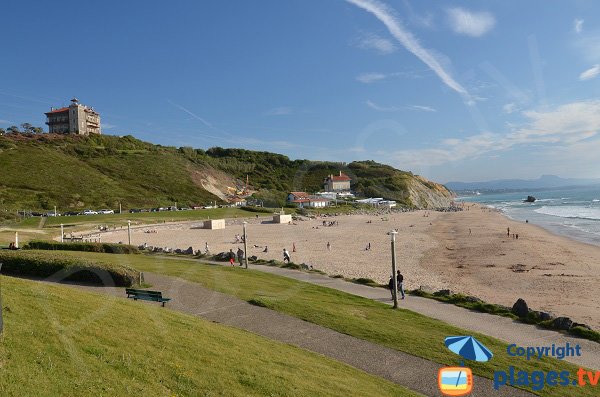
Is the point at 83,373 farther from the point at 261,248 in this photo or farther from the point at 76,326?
the point at 261,248

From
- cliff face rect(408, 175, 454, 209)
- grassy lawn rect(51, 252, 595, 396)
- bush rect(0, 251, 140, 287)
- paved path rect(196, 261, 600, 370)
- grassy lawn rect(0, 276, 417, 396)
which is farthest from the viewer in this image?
cliff face rect(408, 175, 454, 209)

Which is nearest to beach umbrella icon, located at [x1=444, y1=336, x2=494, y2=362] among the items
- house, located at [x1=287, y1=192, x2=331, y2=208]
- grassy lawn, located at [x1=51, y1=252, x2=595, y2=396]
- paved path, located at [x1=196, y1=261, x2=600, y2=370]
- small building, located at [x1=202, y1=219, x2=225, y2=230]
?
grassy lawn, located at [x1=51, y1=252, x2=595, y2=396]

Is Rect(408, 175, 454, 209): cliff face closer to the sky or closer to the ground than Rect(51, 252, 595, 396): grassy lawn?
closer to the sky

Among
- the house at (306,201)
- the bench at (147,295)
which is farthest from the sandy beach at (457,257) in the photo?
the house at (306,201)

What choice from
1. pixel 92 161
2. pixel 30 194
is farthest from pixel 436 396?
pixel 92 161


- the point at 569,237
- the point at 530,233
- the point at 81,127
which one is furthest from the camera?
the point at 81,127

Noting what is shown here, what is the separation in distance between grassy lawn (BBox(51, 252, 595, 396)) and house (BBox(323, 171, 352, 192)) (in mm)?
90697

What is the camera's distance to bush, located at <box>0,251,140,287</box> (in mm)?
14367

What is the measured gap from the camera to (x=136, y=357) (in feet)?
20.4

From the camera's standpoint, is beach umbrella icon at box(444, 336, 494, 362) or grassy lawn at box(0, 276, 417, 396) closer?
grassy lawn at box(0, 276, 417, 396)

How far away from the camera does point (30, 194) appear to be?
63.3m

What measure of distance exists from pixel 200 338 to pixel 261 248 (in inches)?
1077

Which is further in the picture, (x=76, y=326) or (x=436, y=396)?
(x=436, y=396)

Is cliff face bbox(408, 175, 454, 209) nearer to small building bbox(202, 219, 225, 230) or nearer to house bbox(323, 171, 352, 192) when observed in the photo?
house bbox(323, 171, 352, 192)
